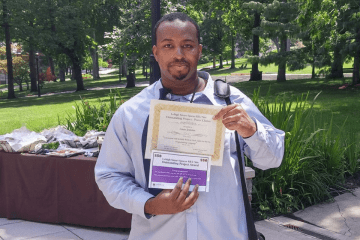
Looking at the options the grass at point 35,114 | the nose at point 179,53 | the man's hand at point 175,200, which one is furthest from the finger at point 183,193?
the grass at point 35,114

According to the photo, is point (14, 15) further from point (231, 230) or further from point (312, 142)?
point (231, 230)

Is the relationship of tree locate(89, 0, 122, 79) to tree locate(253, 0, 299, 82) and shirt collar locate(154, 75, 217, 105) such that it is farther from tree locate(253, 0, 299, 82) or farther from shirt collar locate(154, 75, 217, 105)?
shirt collar locate(154, 75, 217, 105)

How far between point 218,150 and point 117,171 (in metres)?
0.42

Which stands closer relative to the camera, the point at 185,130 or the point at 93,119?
the point at 185,130

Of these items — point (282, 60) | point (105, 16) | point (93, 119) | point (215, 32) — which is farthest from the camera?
point (215, 32)

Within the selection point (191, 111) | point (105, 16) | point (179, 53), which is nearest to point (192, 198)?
point (191, 111)

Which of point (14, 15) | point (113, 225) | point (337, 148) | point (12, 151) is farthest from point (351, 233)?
point (14, 15)

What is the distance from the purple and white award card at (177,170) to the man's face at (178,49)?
1.12ft

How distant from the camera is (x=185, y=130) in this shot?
68.1 inches

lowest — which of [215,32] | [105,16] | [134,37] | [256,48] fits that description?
[256,48]

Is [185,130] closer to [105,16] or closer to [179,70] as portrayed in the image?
[179,70]

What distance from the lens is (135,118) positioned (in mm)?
1824

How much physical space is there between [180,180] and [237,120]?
0.98 feet

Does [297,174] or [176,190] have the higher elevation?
[176,190]
